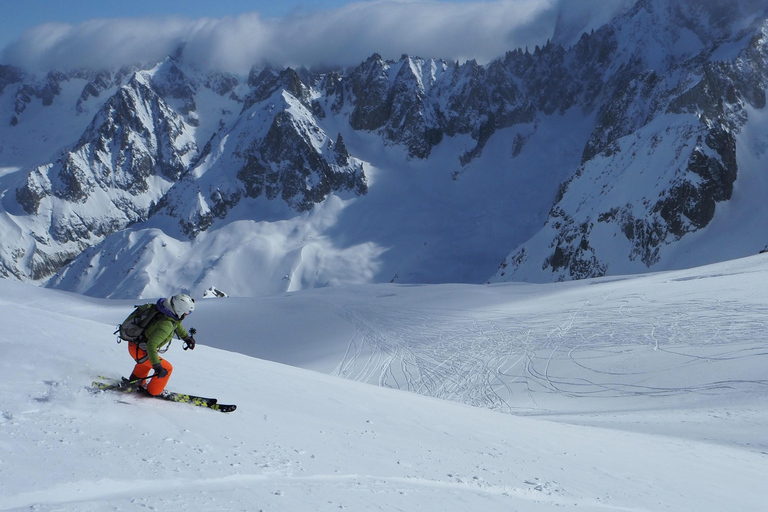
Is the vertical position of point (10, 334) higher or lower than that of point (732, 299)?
lower

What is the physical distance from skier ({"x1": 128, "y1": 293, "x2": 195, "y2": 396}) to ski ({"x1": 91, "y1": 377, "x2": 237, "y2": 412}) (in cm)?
10

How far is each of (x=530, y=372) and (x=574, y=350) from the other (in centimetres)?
272

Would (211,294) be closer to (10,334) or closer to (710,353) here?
(710,353)

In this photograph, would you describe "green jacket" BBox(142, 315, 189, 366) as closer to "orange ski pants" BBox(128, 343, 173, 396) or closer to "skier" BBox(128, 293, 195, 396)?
"skier" BBox(128, 293, 195, 396)

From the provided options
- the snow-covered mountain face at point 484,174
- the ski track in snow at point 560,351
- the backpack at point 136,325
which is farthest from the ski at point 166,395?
the snow-covered mountain face at point 484,174

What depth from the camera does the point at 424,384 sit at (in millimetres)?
23625

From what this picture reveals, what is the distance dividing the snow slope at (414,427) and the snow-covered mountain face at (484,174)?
7761 cm

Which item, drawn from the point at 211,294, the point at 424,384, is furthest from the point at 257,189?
the point at 424,384

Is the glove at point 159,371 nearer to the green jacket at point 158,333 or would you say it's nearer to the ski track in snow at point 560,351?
the green jacket at point 158,333

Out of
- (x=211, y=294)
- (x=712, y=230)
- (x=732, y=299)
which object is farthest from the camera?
→ (x=712, y=230)

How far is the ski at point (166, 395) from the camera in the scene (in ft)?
26.1

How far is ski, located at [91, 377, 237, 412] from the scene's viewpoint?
7.95 metres

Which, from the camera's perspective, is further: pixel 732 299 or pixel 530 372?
pixel 732 299

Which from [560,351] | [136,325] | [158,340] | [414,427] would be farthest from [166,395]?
[560,351]
